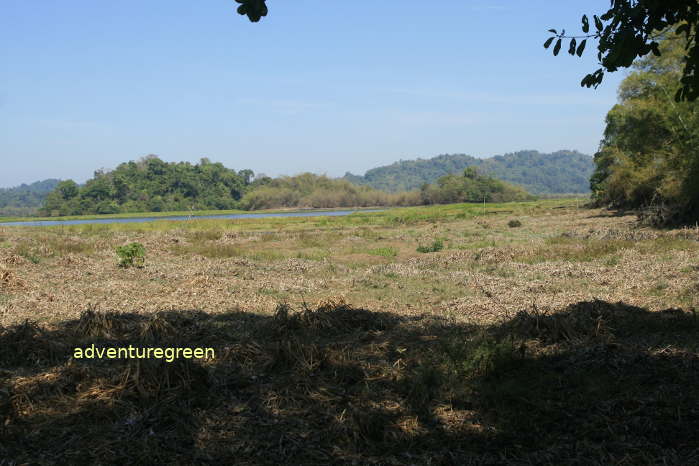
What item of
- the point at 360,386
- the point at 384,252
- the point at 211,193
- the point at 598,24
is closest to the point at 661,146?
the point at 384,252

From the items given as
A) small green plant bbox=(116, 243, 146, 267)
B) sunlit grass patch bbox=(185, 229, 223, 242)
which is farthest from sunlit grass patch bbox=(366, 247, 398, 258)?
sunlit grass patch bbox=(185, 229, 223, 242)

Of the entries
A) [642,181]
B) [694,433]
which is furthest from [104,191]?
[694,433]

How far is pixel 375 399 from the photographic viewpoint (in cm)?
516

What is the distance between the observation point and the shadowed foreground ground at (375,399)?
13.7ft

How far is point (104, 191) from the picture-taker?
134875mm

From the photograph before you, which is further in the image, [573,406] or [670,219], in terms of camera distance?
[670,219]

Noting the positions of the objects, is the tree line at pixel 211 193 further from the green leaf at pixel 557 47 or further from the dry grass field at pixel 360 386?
the green leaf at pixel 557 47

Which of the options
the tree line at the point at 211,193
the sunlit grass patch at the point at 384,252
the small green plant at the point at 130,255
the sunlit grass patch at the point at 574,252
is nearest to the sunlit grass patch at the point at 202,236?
the sunlit grass patch at the point at 384,252

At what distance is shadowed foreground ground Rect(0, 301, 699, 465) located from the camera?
165 inches

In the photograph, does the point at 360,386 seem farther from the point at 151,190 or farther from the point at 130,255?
the point at 151,190

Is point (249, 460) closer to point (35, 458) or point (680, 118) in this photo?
point (35, 458)

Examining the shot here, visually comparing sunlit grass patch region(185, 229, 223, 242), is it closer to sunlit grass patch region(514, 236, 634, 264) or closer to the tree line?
sunlit grass patch region(514, 236, 634, 264)

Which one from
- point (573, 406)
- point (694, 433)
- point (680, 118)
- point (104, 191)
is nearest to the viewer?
point (694, 433)

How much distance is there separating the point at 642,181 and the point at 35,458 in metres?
47.7
